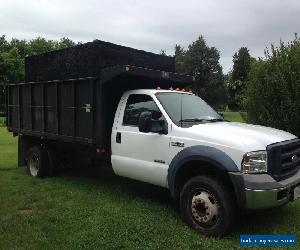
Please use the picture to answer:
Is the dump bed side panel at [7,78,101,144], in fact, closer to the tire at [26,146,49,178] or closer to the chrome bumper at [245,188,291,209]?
the tire at [26,146,49,178]

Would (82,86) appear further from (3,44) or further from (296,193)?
(3,44)

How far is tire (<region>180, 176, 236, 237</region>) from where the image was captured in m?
5.61

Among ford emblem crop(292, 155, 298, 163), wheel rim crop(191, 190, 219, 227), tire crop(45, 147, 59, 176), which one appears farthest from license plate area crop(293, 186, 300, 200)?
tire crop(45, 147, 59, 176)

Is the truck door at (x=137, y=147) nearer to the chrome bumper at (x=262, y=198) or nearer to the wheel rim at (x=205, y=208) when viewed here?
the wheel rim at (x=205, y=208)

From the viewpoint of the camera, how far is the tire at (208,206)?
5613 millimetres

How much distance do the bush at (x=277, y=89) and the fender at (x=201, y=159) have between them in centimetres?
690

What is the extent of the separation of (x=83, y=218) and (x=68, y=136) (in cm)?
238

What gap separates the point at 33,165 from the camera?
9.73 m

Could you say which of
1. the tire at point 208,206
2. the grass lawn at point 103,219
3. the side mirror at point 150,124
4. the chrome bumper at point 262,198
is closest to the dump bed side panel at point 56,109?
the grass lawn at point 103,219

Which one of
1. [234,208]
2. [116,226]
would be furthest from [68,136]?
[234,208]

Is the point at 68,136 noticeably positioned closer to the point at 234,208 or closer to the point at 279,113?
the point at 234,208

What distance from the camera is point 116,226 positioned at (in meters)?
6.02

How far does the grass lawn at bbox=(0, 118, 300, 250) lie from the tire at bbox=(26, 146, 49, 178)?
0.38 meters

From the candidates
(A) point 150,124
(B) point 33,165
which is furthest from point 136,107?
(B) point 33,165
